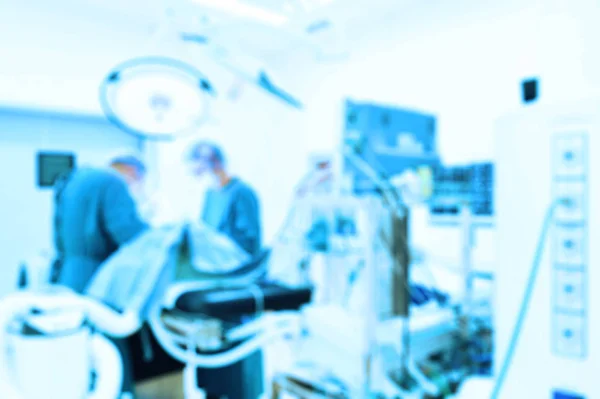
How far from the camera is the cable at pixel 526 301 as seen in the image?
713mm

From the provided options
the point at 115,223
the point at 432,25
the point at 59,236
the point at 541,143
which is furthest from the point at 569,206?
the point at 432,25

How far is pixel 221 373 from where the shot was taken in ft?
5.55

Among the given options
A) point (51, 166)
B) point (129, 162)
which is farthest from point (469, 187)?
point (51, 166)

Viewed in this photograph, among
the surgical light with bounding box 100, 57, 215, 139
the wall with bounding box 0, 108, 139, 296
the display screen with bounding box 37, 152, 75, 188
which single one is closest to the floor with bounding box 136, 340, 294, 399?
the surgical light with bounding box 100, 57, 215, 139

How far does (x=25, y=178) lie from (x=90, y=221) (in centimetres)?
139

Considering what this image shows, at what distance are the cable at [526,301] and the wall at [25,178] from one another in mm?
2846

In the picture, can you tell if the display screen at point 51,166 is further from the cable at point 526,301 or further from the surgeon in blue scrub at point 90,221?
the cable at point 526,301

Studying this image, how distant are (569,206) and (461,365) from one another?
1.07 m

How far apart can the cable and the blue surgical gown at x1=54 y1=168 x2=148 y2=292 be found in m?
1.46

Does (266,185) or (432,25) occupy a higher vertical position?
(432,25)

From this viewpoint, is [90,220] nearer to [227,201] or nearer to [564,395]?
[227,201]

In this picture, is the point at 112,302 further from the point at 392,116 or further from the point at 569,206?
the point at 569,206

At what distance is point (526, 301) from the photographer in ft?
2.46

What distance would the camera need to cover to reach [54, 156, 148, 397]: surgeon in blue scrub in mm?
1710
